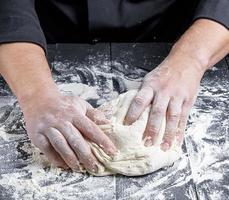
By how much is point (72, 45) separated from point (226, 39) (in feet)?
1.49

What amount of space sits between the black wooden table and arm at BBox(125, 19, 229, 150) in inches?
2.4

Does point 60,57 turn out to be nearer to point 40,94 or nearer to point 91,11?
point 91,11

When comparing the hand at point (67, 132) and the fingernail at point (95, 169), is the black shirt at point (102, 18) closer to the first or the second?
the hand at point (67, 132)

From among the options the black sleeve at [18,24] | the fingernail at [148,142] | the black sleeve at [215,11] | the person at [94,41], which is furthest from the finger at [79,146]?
the black sleeve at [215,11]

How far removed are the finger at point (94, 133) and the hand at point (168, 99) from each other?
8 cm

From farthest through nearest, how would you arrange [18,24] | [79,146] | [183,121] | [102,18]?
[102,18], [18,24], [183,121], [79,146]

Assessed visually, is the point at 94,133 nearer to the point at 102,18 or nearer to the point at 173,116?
the point at 173,116

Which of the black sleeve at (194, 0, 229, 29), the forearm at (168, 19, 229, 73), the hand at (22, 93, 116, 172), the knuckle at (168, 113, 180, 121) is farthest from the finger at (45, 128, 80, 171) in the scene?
the black sleeve at (194, 0, 229, 29)

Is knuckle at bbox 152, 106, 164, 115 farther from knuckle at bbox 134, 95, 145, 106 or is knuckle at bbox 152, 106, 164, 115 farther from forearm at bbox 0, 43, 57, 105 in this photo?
forearm at bbox 0, 43, 57, 105

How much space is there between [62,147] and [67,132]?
3 cm

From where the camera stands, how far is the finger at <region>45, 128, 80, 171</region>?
97 cm

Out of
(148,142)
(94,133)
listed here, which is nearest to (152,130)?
(148,142)

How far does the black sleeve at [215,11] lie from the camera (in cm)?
125

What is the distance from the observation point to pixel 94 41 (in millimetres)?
1404
